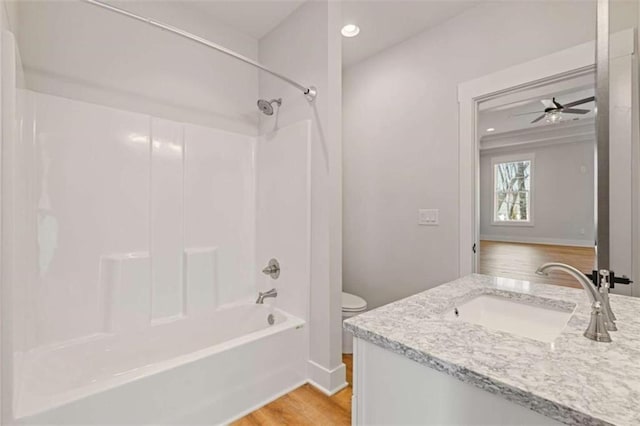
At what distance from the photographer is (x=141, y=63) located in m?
1.97

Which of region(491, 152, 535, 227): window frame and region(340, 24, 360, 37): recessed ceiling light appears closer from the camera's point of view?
region(340, 24, 360, 37): recessed ceiling light

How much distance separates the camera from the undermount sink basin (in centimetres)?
109

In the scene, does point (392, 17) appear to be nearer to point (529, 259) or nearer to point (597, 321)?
point (597, 321)

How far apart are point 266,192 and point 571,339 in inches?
80.0

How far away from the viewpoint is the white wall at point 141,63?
164 cm

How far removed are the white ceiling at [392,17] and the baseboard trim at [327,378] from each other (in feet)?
8.55

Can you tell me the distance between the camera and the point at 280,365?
71.9 inches

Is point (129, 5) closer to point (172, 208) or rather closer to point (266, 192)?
point (172, 208)

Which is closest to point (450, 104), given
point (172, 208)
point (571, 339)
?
point (571, 339)

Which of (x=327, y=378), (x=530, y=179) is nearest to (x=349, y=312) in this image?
(x=327, y=378)

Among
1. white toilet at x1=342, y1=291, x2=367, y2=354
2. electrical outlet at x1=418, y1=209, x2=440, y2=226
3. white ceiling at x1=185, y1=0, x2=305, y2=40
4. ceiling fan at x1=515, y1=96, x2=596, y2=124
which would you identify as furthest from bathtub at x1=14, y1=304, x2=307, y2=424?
ceiling fan at x1=515, y1=96, x2=596, y2=124

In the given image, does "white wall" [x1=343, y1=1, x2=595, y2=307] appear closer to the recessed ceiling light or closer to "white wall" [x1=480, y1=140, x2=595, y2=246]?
the recessed ceiling light

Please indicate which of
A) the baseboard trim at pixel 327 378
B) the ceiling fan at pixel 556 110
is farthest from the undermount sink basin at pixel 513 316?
the ceiling fan at pixel 556 110

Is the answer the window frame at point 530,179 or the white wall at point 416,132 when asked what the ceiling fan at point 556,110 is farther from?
the window frame at point 530,179
